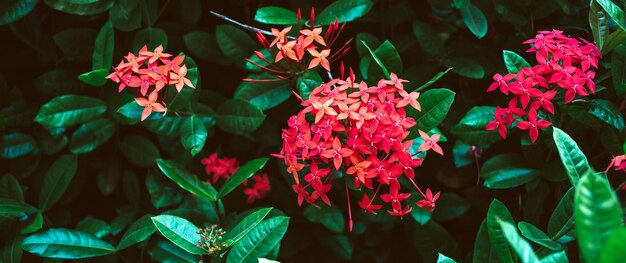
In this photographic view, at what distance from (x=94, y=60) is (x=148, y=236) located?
19.2 inches

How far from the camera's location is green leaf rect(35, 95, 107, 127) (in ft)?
5.35

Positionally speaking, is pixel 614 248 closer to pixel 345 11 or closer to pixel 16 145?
pixel 345 11

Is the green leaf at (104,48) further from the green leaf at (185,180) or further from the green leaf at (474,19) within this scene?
the green leaf at (474,19)

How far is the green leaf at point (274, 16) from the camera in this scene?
1598 millimetres

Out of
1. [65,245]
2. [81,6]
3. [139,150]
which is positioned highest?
[81,6]

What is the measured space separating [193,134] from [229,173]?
8.6 inches

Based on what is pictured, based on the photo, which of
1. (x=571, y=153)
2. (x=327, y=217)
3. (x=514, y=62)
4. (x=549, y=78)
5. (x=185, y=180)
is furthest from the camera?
(x=327, y=217)

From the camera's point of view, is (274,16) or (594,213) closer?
(594,213)

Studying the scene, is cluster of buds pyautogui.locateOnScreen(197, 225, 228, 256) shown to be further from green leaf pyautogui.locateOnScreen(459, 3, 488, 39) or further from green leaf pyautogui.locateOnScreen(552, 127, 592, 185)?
green leaf pyautogui.locateOnScreen(459, 3, 488, 39)

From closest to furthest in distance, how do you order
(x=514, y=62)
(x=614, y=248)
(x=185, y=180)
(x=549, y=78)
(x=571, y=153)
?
(x=614, y=248), (x=571, y=153), (x=549, y=78), (x=514, y=62), (x=185, y=180)

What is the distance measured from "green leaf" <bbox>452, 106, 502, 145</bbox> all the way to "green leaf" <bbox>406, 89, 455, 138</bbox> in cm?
16

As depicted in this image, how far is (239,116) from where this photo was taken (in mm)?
1653

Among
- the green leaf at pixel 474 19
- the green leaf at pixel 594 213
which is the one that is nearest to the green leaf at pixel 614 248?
the green leaf at pixel 594 213

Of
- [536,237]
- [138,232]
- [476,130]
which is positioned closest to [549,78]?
[476,130]
